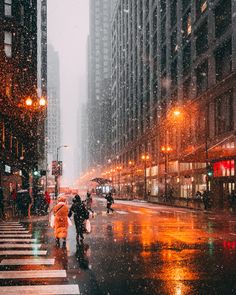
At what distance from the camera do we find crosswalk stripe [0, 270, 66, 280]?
10.1 metres

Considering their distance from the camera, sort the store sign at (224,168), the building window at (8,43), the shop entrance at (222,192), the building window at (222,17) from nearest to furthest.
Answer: the store sign at (224,168) → the building window at (222,17) → the building window at (8,43) → the shop entrance at (222,192)

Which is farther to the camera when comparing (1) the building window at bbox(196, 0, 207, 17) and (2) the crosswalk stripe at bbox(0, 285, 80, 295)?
(1) the building window at bbox(196, 0, 207, 17)

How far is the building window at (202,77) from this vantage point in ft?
168

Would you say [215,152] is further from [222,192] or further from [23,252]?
[23,252]

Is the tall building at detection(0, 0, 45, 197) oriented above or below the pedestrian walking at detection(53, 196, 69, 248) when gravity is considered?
above

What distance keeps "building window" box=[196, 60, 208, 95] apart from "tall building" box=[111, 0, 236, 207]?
0.06m

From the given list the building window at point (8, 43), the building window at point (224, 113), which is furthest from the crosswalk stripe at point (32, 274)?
the building window at point (8, 43)

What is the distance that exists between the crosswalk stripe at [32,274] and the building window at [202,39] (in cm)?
4358

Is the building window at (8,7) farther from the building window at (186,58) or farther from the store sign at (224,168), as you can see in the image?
the store sign at (224,168)

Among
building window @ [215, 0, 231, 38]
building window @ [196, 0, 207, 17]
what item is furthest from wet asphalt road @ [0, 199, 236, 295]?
building window @ [196, 0, 207, 17]

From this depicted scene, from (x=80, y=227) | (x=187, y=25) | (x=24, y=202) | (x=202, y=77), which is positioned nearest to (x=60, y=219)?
(x=80, y=227)

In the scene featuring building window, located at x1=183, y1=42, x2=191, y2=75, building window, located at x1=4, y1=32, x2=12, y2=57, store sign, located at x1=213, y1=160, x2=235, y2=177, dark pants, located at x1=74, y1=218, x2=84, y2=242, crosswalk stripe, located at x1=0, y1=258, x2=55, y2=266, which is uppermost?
building window, located at x1=183, y1=42, x2=191, y2=75

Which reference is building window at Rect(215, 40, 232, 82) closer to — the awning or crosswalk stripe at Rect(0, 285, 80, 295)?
the awning

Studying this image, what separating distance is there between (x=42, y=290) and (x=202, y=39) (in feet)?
157
